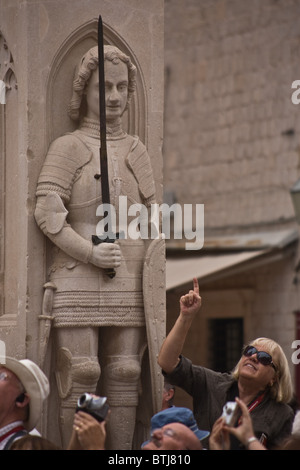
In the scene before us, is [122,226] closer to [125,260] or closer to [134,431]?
[125,260]

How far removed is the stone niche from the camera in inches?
320

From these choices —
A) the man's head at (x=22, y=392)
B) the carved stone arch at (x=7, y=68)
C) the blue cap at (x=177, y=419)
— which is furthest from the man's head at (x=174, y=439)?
the carved stone arch at (x=7, y=68)

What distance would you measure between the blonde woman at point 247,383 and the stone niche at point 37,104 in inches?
35.1

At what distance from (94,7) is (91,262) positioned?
1583mm

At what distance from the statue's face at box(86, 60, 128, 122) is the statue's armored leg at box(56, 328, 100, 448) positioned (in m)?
1.32

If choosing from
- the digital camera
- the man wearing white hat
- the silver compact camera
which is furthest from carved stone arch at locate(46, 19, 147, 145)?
the silver compact camera

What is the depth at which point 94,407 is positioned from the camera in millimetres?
6703

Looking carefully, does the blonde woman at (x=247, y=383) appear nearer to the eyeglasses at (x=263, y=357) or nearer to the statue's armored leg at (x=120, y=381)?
the eyeglasses at (x=263, y=357)

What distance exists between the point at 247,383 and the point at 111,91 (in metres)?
2.02

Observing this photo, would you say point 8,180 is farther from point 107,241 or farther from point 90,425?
point 90,425

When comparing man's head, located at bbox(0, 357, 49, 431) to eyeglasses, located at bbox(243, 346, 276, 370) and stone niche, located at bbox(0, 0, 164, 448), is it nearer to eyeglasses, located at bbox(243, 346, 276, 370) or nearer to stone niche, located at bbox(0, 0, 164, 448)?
stone niche, located at bbox(0, 0, 164, 448)

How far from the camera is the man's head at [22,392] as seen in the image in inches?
282

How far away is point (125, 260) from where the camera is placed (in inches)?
327

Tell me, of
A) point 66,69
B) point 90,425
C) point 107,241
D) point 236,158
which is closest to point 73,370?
point 107,241
